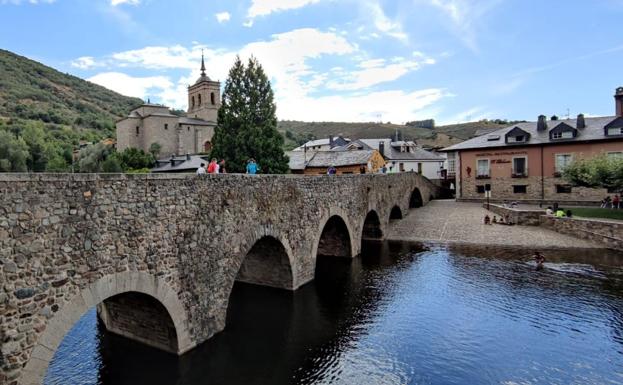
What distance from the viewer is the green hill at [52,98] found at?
7831 cm

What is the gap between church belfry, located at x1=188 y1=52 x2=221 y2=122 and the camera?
76625 mm

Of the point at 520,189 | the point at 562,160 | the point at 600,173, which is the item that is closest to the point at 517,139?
the point at 562,160

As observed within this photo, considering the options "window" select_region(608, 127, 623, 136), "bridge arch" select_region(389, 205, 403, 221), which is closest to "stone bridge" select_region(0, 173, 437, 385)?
"bridge arch" select_region(389, 205, 403, 221)

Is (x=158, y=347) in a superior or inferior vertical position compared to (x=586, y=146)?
inferior

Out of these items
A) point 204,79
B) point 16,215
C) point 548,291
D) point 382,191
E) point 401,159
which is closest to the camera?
point 16,215

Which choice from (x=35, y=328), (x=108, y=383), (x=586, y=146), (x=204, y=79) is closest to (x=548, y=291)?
(x=108, y=383)

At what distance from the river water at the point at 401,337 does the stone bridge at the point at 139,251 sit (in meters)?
0.84

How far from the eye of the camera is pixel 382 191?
2773 cm

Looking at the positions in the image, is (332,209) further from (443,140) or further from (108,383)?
(443,140)

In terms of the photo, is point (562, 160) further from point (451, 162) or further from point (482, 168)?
point (451, 162)

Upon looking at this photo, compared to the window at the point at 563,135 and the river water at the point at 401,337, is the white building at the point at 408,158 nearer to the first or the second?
the window at the point at 563,135

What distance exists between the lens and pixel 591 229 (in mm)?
25031

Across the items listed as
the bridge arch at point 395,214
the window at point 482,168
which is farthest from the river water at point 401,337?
the window at point 482,168

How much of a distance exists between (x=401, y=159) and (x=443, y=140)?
41089mm
